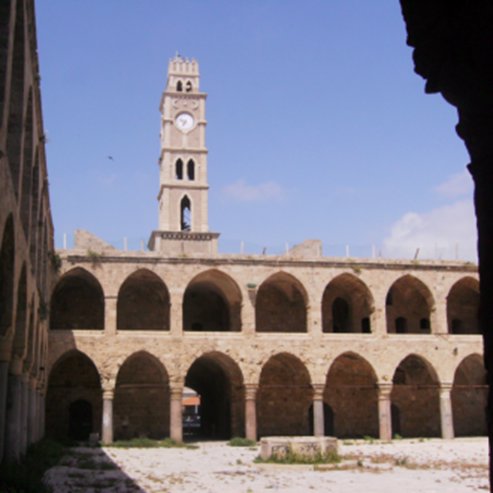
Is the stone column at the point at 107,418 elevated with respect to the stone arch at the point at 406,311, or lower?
lower

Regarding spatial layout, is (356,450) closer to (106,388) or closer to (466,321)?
(106,388)

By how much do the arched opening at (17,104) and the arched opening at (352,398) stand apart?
23508 mm

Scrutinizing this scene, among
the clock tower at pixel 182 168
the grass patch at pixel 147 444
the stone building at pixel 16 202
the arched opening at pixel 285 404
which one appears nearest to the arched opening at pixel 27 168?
the stone building at pixel 16 202

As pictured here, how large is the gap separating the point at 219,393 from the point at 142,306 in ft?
18.7

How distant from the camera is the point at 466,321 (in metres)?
36.8

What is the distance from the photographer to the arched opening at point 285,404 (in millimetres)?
33875

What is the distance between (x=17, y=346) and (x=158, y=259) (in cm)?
1595

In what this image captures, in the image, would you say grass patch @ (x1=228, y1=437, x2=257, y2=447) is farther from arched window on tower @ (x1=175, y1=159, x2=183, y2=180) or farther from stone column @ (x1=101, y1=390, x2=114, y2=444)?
arched window on tower @ (x1=175, y1=159, x2=183, y2=180)

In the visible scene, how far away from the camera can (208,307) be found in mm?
35812

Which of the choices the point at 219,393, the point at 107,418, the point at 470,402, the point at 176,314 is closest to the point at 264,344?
the point at 176,314

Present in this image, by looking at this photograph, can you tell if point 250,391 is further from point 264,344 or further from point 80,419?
point 80,419

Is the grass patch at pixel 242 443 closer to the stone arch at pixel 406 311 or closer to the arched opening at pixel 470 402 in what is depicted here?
the stone arch at pixel 406 311

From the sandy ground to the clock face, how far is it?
2183cm

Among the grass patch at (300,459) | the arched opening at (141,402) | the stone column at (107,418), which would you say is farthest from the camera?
the arched opening at (141,402)
